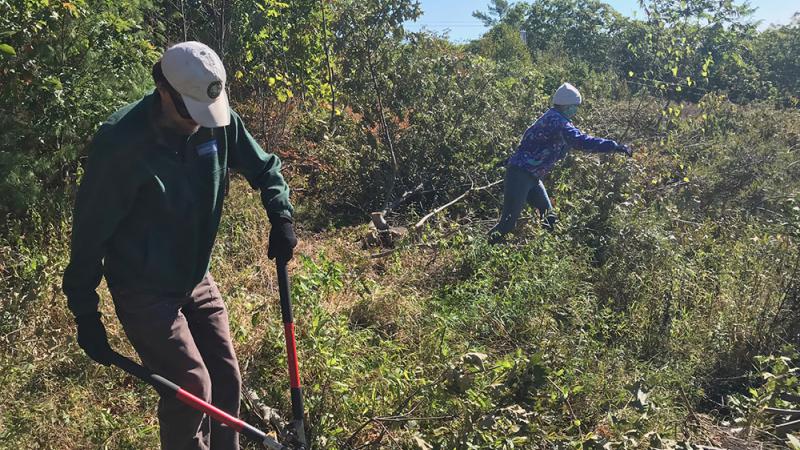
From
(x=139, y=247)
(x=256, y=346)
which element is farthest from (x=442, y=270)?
(x=139, y=247)

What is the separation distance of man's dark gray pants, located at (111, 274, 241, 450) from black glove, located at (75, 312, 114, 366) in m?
0.09

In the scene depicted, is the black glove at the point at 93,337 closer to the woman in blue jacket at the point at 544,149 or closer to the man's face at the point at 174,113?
the man's face at the point at 174,113

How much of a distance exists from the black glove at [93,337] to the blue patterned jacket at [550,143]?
378 centimetres

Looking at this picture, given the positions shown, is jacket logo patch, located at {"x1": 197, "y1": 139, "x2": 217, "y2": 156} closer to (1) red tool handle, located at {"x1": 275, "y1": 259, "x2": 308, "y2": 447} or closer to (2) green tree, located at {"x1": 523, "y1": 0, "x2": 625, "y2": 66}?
(1) red tool handle, located at {"x1": 275, "y1": 259, "x2": 308, "y2": 447}

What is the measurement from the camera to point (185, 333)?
89.7 inches

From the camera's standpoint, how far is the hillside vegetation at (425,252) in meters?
2.97

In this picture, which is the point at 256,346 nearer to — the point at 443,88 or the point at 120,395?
the point at 120,395

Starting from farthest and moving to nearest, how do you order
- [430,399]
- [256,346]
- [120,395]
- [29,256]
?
1. [29,256]
2. [256,346]
3. [120,395]
4. [430,399]

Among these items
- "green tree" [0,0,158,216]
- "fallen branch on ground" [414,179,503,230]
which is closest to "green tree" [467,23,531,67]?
"fallen branch on ground" [414,179,503,230]

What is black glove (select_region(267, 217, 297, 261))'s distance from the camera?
262 cm

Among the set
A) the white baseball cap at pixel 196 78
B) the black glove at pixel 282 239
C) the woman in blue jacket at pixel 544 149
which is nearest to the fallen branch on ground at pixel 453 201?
the woman in blue jacket at pixel 544 149

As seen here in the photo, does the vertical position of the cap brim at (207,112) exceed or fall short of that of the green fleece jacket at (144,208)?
it exceeds it

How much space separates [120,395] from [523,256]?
291cm

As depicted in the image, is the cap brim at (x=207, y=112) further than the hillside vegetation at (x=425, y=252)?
No
